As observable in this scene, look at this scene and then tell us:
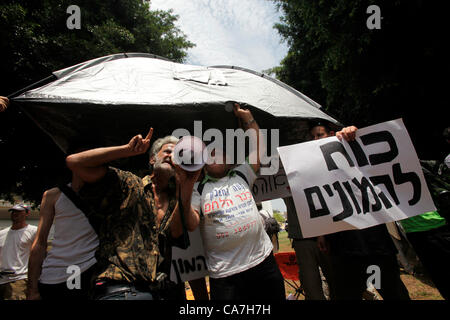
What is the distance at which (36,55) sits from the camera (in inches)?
207

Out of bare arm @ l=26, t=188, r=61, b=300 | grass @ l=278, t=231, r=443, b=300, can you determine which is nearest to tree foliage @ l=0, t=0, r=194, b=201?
bare arm @ l=26, t=188, r=61, b=300

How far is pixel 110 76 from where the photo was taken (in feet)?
6.48

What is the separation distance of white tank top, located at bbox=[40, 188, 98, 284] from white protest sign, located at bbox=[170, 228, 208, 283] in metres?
0.84

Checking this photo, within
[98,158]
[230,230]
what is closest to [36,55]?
[98,158]

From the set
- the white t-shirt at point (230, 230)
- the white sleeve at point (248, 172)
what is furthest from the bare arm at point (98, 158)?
the white sleeve at point (248, 172)

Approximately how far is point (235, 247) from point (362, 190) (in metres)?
1.16

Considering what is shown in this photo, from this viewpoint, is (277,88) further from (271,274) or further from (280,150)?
(271,274)

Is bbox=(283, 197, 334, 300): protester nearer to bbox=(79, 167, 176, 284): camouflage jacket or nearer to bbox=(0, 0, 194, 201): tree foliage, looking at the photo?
bbox=(79, 167, 176, 284): camouflage jacket

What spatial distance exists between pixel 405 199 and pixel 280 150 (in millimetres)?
1060

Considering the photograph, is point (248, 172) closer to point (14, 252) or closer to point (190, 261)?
point (190, 261)

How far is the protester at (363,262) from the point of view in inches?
70.4

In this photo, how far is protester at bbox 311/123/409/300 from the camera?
1.79m

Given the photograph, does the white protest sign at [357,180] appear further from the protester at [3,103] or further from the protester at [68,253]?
the protester at [3,103]
